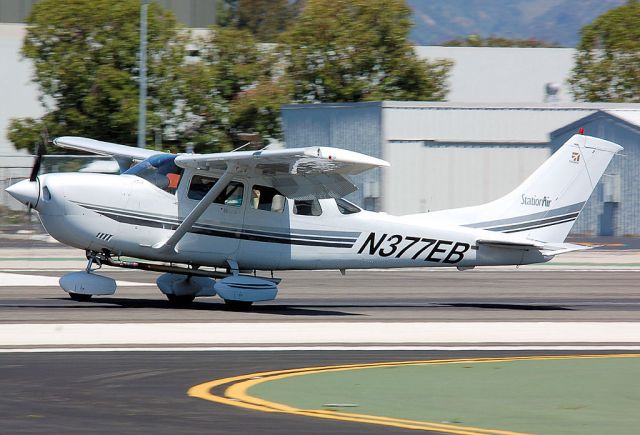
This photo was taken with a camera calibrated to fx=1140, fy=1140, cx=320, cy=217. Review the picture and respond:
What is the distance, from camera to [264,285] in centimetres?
1700

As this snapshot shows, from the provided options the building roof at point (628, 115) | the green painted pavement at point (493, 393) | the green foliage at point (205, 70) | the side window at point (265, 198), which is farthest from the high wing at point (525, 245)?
the green foliage at point (205, 70)

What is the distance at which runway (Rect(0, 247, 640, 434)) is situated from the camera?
912cm

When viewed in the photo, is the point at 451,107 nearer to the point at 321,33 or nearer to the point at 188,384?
the point at 321,33

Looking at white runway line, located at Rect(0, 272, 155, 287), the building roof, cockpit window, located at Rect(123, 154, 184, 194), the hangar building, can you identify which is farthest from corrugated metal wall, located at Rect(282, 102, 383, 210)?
cockpit window, located at Rect(123, 154, 184, 194)

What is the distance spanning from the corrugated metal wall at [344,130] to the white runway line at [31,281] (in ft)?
53.9

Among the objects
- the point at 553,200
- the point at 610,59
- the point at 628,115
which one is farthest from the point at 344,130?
the point at 553,200

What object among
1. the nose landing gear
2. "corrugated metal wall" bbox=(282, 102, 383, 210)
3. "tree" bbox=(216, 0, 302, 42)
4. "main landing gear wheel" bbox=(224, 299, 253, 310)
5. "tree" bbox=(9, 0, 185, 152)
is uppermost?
"tree" bbox=(216, 0, 302, 42)

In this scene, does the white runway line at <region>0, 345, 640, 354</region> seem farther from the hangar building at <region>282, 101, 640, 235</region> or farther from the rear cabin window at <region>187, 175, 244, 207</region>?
the hangar building at <region>282, 101, 640, 235</region>

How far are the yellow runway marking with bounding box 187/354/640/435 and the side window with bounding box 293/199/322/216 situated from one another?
573cm

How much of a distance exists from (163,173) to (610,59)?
3840 cm

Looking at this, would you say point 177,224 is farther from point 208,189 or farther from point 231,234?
point 231,234

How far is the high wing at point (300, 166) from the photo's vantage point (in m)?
15.2

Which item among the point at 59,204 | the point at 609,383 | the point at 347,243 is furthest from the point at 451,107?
the point at 609,383

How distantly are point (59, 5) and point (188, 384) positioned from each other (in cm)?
3650
